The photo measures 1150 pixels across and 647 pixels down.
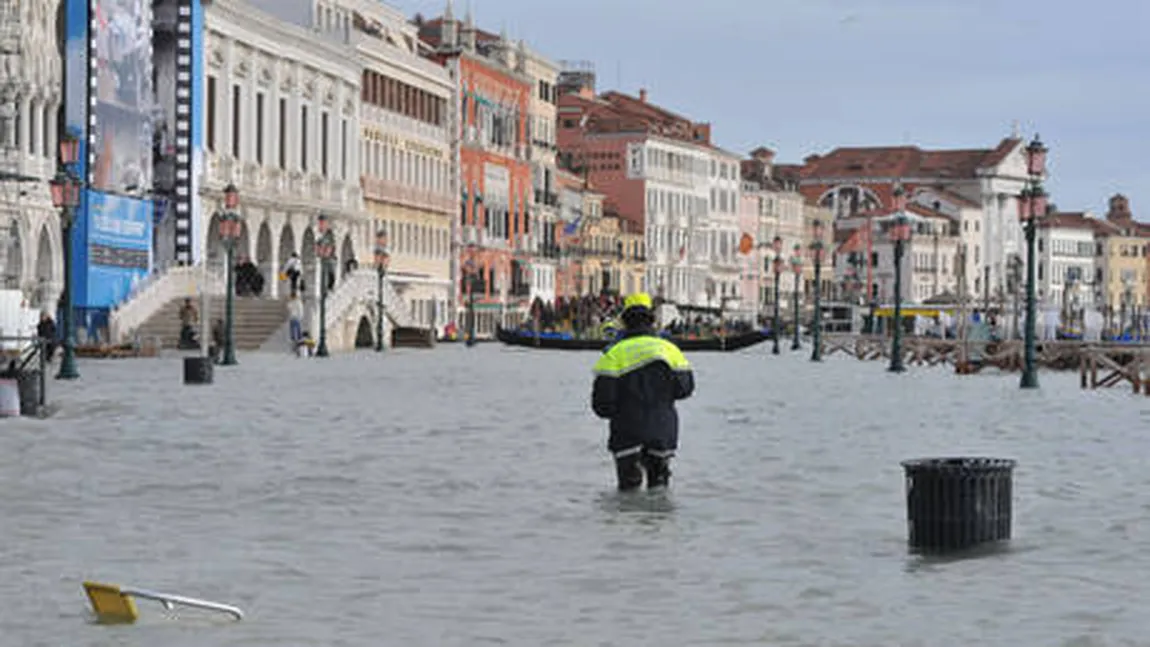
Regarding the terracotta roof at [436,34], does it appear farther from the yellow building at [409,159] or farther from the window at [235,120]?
the window at [235,120]

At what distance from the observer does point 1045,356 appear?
61.9 m

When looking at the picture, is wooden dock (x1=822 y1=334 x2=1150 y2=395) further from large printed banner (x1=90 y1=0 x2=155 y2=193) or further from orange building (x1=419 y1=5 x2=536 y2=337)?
orange building (x1=419 y1=5 x2=536 y2=337)

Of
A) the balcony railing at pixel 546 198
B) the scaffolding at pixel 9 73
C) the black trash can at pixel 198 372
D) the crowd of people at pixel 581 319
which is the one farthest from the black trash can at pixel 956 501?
the balcony railing at pixel 546 198

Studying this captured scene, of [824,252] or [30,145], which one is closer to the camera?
[30,145]

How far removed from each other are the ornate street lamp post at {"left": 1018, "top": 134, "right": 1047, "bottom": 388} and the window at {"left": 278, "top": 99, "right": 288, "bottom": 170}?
131 ft

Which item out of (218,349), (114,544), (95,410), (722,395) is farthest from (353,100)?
(114,544)

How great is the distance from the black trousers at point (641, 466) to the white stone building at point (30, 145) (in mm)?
37830

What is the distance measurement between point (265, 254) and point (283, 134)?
425 centimetres

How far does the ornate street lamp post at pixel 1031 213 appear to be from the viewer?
140ft

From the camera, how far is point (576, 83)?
154 meters

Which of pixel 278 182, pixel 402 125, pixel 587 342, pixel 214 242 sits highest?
pixel 402 125

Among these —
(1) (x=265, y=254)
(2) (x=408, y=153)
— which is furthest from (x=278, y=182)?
(2) (x=408, y=153)

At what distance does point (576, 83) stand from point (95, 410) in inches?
4888

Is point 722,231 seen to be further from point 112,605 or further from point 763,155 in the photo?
point 112,605
